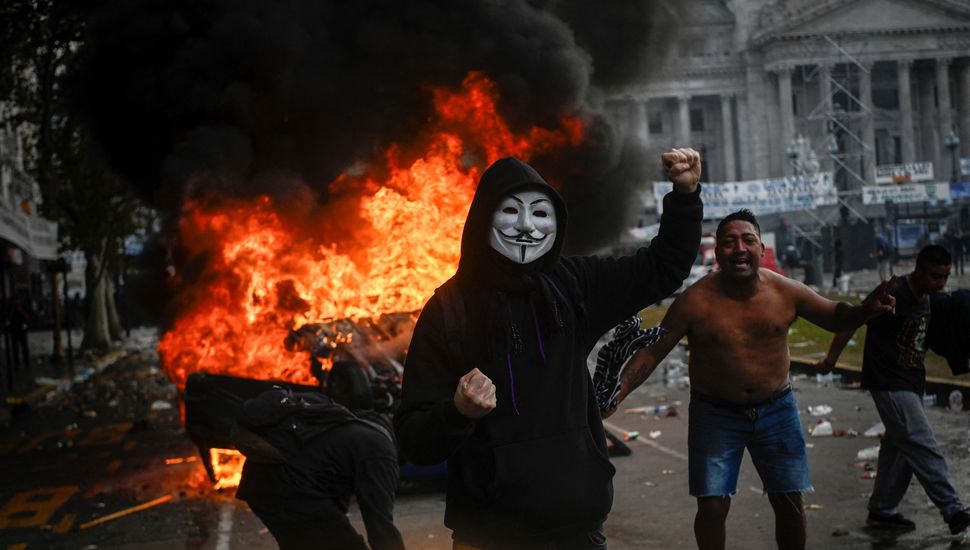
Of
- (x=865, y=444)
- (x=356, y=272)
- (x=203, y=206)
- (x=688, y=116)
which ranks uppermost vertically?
Result: (x=688, y=116)

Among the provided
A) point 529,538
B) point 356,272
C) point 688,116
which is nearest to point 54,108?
point 356,272

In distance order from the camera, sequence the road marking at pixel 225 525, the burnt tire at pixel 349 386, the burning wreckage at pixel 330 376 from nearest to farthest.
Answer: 1. the road marking at pixel 225 525
2. the burnt tire at pixel 349 386
3. the burning wreckage at pixel 330 376

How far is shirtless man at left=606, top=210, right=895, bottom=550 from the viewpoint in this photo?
4957 mm

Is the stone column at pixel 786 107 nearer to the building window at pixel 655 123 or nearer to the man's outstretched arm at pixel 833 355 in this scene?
the building window at pixel 655 123

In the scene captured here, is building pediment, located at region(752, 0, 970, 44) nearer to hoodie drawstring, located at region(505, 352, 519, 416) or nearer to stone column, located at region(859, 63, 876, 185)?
stone column, located at region(859, 63, 876, 185)

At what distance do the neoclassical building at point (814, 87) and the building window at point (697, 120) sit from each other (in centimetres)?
7

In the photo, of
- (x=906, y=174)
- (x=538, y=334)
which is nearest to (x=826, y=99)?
(x=906, y=174)

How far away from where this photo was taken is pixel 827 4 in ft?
206

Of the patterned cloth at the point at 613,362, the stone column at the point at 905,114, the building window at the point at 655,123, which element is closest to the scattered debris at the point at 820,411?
the patterned cloth at the point at 613,362

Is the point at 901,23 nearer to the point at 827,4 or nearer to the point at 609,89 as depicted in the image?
the point at 827,4

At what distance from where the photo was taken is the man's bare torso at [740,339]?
5102 mm

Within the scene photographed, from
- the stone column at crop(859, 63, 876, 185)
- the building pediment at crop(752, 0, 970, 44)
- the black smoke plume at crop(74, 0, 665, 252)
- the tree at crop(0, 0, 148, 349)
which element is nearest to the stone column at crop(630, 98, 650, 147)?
the building pediment at crop(752, 0, 970, 44)

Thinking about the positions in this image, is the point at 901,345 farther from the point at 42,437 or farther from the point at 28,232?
the point at 28,232

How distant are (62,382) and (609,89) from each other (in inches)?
456
